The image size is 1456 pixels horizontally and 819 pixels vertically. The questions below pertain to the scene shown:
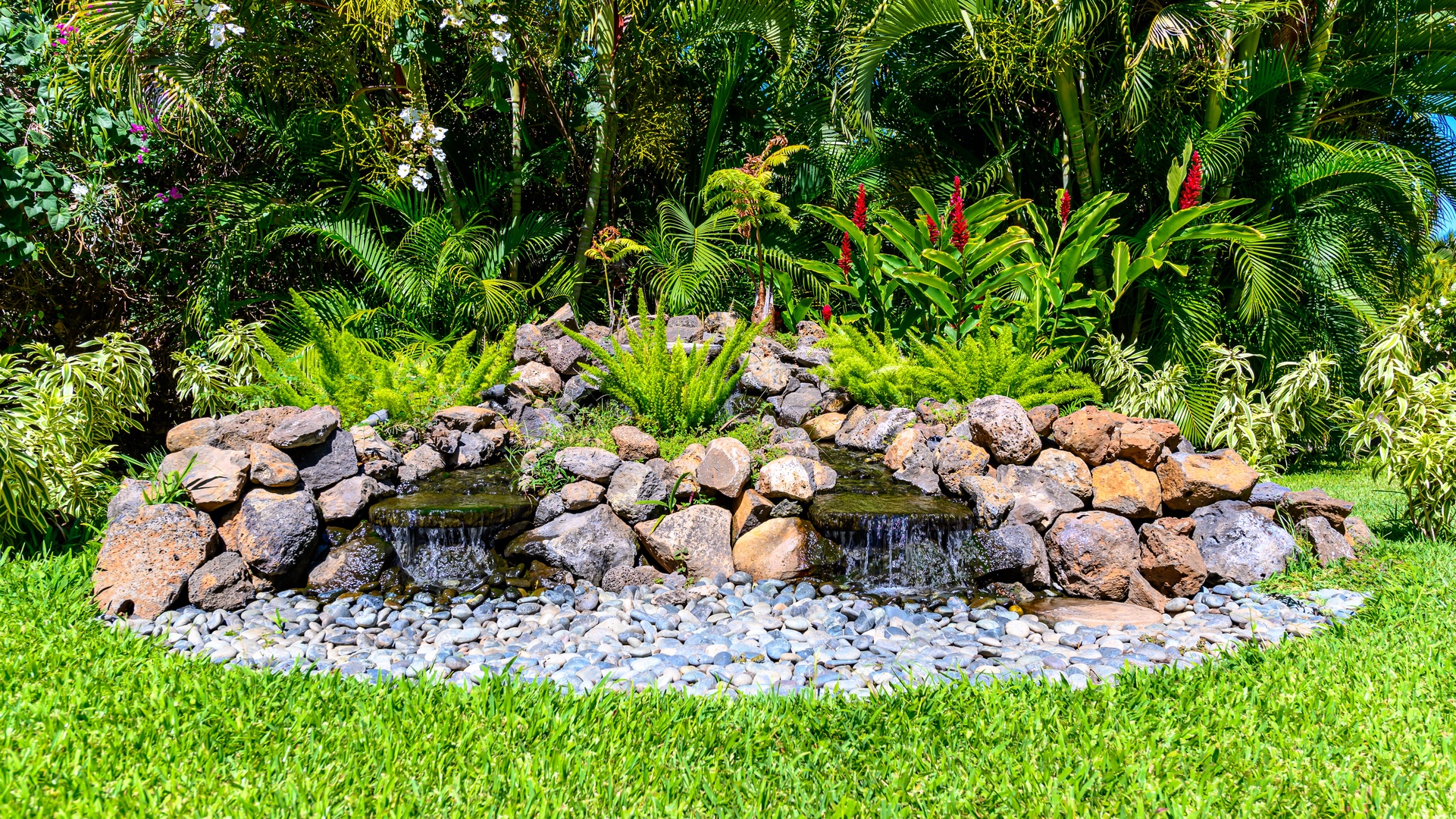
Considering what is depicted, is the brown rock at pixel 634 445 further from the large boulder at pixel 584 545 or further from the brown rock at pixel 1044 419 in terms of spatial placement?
the brown rock at pixel 1044 419

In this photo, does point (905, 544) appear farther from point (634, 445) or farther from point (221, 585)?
point (221, 585)

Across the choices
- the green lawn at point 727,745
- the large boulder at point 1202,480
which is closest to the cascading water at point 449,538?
the green lawn at point 727,745

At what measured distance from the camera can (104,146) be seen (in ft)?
17.3

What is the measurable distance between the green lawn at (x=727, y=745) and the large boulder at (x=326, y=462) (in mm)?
1500

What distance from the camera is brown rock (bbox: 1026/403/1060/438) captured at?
194 inches

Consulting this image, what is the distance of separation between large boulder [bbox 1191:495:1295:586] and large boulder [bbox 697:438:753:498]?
7.34ft

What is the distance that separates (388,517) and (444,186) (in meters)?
3.86

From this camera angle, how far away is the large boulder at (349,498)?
4.27 meters

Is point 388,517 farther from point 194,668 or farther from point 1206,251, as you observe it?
point 1206,251

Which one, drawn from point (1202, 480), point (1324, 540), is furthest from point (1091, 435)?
point (1324, 540)

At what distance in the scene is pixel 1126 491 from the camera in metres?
4.46

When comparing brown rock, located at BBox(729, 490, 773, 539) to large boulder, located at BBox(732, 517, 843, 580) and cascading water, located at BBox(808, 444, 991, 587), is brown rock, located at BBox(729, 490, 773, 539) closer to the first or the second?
large boulder, located at BBox(732, 517, 843, 580)

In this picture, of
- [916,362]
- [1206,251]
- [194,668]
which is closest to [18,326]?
[194,668]

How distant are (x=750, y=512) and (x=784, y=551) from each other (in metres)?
0.26
